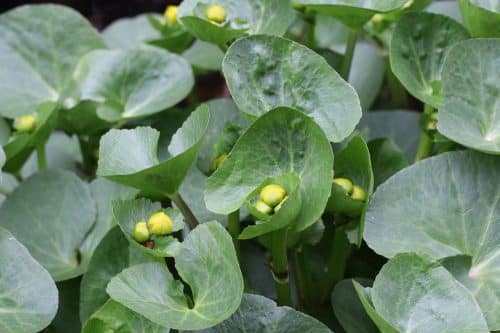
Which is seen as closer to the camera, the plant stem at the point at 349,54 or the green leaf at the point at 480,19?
the green leaf at the point at 480,19

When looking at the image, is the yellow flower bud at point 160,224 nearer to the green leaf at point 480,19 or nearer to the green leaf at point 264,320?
the green leaf at point 264,320

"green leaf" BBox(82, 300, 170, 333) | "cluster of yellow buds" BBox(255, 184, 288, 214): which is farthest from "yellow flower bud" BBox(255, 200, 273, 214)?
"green leaf" BBox(82, 300, 170, 333)

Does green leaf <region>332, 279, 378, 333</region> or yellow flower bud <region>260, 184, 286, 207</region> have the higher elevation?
yellow flower bud <region>260, 184, 286, 207</region>

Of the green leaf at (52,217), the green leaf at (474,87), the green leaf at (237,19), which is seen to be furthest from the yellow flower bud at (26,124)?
the green leaf at (474,87)

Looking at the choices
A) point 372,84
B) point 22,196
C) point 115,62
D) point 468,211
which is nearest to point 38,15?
point 115,62

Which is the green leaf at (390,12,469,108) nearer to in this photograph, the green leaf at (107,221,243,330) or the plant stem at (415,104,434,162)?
the plant stem at (415,104,434,162)

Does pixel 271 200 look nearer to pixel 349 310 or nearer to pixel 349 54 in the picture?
pixel 349 310
